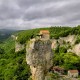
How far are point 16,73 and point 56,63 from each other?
18.4m

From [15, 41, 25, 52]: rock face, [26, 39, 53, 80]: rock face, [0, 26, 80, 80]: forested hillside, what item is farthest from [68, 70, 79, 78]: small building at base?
[15, 41, 25, 52]: rock face

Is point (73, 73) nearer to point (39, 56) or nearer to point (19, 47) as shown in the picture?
point (39, 56)

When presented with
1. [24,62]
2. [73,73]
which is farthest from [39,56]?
[24,62]

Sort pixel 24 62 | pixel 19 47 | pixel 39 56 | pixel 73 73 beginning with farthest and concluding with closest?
pixel 19 47, pixel 24 62, pixel 73 73, pixel 39 56

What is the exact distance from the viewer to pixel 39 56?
27.3 m

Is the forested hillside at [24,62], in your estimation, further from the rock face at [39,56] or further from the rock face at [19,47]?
the rock face at [39,56]

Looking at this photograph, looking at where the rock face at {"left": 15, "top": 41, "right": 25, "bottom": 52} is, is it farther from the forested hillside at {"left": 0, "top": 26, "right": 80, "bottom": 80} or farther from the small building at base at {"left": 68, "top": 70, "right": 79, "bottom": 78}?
the small building at base at {"left": 68, "top": 70, "right": 79, "bottom": 78}

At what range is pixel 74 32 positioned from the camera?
97938mm

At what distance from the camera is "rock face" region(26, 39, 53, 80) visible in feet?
89.5

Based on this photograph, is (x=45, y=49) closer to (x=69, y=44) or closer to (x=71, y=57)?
(x=71, y=57)

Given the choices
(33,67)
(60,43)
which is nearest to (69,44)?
(60,43)

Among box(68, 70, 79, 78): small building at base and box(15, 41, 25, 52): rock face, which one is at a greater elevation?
box(15, 41, 25, 52): rock face

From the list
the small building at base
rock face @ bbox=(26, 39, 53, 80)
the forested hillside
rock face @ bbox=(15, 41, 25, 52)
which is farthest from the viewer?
rock face @ bbox=(15, 41, 25, 52)

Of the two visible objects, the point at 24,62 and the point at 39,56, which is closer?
the point at 39,56
